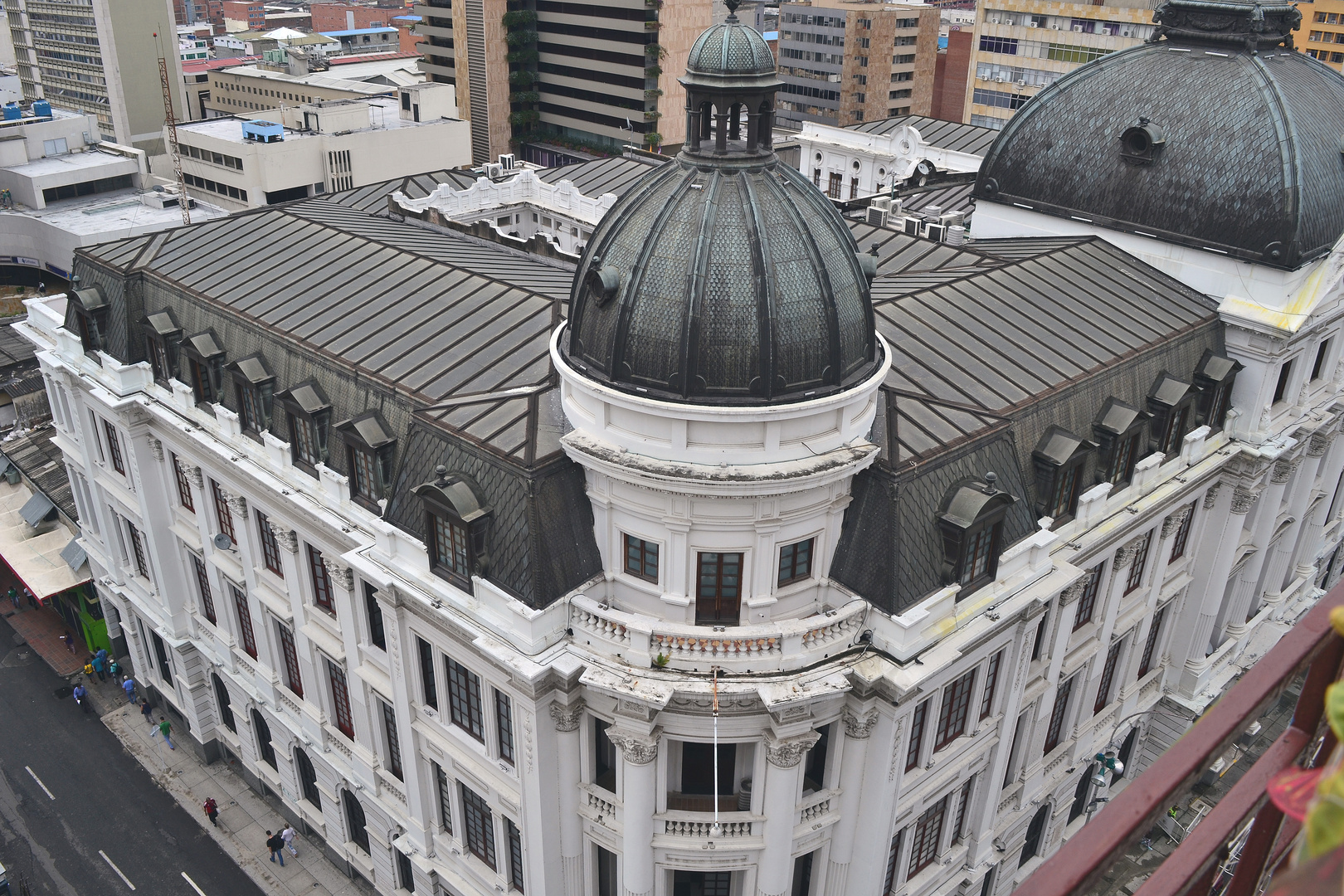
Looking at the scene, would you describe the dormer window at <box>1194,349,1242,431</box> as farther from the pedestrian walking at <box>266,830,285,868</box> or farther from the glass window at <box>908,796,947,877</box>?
the pedestrian walking at <box>266,830,285,868</box>

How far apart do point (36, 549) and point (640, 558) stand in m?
61.1

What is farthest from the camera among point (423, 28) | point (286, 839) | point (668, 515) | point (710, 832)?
point (423, 28)

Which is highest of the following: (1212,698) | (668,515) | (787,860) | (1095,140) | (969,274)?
(1095,140)

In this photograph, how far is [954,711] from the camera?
4522cm

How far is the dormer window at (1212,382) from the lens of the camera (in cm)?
5397

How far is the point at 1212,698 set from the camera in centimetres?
6481

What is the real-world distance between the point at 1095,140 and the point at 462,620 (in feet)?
142

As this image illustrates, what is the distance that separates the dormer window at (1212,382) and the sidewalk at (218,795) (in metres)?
52.2

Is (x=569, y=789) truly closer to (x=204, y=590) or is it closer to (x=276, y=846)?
(x=276, y=846)

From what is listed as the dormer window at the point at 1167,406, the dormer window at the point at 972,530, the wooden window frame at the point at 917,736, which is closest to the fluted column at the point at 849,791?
the wooden window frame at the point at 917,736

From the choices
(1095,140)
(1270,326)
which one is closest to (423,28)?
(1095,140)

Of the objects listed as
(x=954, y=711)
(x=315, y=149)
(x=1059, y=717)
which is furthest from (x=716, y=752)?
(x=315, y=149)

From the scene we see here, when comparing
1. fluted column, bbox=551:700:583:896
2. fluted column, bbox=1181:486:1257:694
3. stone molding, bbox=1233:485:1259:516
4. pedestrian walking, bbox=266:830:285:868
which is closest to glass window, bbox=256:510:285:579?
pedestrian walking, bbox=266:830:285:868

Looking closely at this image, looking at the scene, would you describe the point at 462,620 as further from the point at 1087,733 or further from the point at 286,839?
the point at 1087,733
